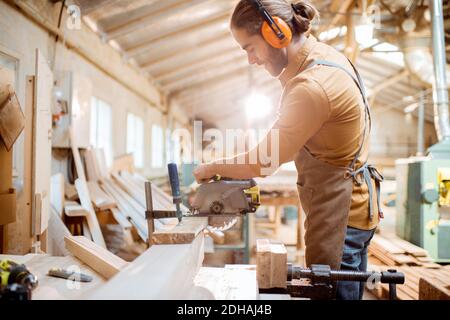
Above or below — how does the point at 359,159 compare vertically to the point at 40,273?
above

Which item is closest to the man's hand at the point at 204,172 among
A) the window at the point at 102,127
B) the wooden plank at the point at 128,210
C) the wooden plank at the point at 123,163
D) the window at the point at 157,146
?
the wooden plank at the point at 128,210

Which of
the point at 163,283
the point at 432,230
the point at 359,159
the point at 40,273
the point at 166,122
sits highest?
the point at 166,122

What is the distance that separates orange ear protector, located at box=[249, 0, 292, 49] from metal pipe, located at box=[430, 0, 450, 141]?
2.98 m

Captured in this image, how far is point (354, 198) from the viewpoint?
158 centimetres

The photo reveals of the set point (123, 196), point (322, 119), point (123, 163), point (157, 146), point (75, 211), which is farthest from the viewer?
point (157, 146)

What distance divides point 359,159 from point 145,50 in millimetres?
5478

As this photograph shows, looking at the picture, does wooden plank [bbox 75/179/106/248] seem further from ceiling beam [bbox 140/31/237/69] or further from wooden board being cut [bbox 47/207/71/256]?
ceiling beam [bbox 140/31/237/69]

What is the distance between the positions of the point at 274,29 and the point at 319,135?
51cm

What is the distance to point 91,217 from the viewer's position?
11.5ft

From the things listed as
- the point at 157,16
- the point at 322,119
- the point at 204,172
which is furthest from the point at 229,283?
the point at 157,16

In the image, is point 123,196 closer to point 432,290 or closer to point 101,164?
point 101,164
